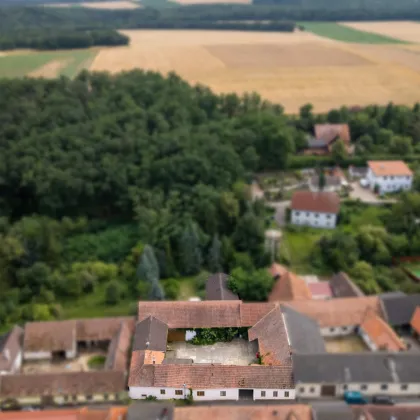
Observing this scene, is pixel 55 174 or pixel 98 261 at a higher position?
pixel 55 174

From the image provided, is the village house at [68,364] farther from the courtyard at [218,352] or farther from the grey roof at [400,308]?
the courtyard at [218,352]

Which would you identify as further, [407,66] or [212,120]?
[407,66]

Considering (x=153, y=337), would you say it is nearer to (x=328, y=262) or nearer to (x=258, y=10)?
(x=328, y=262)

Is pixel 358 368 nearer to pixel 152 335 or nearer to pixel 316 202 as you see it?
pixel 152 335

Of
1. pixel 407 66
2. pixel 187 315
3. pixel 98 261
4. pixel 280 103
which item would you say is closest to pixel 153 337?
pixel 187 315

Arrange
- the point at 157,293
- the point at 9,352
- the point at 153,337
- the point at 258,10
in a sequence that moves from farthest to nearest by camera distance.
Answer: the point at 258,10, the point at 157,293, the point at 9,352, the point at 153,337

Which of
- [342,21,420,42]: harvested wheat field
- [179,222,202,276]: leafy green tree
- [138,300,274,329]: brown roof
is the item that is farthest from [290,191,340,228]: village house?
[342,21,420,42]: harvested wheat field

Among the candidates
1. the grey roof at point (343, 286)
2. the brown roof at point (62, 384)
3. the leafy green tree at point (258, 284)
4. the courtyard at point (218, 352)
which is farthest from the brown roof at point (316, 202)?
the courtyard at point (218, 352)
